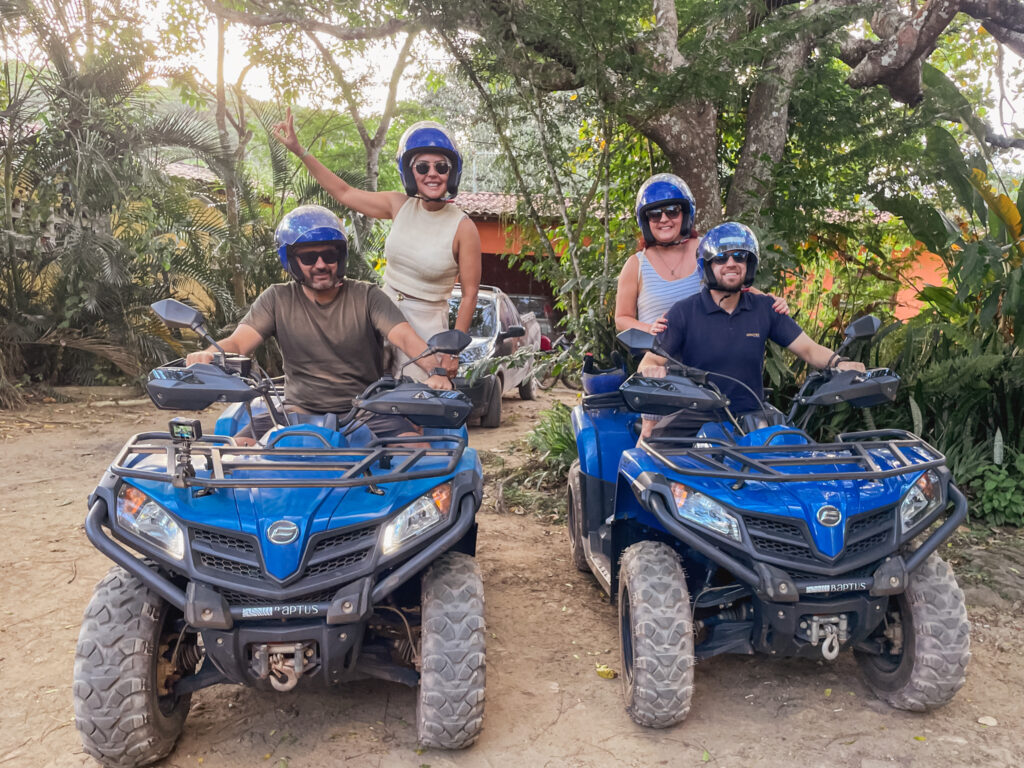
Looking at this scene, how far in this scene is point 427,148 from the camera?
4301 mm

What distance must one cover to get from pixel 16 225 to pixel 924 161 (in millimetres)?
10250

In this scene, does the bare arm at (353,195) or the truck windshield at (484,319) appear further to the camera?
the truck windshield at (484,319)

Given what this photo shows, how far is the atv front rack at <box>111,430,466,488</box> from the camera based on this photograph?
9.36 ft

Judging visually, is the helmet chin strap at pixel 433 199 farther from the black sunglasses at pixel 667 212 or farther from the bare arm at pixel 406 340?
the black sunglasses at pixel 667 212

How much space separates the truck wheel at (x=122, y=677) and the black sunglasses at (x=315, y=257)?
5.03ft

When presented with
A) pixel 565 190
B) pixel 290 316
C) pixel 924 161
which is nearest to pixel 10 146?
pixel 565 190

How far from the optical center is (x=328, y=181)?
4.76 metres

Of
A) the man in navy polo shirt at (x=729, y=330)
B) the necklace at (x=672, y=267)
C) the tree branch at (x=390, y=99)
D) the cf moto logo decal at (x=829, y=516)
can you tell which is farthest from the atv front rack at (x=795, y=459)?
the tree branch at (x=390, y=99)

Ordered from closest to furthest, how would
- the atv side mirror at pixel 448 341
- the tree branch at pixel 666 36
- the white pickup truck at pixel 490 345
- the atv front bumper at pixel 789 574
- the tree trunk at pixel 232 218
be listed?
the atv front bumper at pixel 789 574 < the atv side mirror at pixel 448 341 < the tree branch at pixel 666 36 < the white pickup truck at pixel 490 345 < the tree trunk at pixel 232 218

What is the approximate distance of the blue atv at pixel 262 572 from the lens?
9.12ft

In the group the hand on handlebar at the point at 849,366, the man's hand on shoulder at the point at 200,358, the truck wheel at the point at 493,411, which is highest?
the man's hand on shoulder at the point at 200,358

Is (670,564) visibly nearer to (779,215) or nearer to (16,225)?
(779,215)

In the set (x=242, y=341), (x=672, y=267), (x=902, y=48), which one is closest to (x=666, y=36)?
(x=902, y=48)

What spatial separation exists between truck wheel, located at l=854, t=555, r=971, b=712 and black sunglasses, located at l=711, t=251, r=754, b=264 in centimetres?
147
